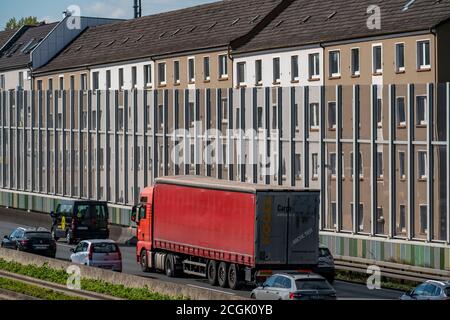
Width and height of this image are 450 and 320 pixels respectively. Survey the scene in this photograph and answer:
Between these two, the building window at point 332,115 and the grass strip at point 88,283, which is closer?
the grass strip at point 88,283

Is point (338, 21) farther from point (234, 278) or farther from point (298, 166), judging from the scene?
point (234, 278)

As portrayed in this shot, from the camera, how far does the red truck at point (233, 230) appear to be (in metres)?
42.3

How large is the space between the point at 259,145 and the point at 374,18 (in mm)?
14794

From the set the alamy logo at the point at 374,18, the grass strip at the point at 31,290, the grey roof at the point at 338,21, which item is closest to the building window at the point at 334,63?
the grey roof at the point at 338,21

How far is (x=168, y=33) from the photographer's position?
91.8m

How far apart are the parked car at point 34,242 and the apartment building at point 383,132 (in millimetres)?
11168

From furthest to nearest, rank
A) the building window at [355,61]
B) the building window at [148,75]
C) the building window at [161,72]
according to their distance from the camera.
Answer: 1. the building window at [148,75]
2. the building window at [161,72]
3. the building window at [355,61]

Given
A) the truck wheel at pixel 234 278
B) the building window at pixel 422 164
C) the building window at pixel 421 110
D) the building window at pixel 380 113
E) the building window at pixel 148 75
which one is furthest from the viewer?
the building window at pixel 148 75

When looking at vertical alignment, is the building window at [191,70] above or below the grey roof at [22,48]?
below

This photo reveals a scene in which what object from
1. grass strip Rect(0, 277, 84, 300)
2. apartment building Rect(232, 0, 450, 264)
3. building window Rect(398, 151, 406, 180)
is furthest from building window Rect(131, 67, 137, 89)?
grass strip Rect(0, 277, 84, 300)

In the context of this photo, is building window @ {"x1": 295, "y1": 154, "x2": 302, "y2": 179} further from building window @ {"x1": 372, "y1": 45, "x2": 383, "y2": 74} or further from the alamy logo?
the alamy logo

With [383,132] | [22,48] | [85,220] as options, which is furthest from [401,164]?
[22,48]

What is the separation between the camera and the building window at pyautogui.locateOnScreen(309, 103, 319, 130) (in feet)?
180

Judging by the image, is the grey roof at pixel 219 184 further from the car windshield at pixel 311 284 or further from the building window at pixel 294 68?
the building window at pixel 294 68
